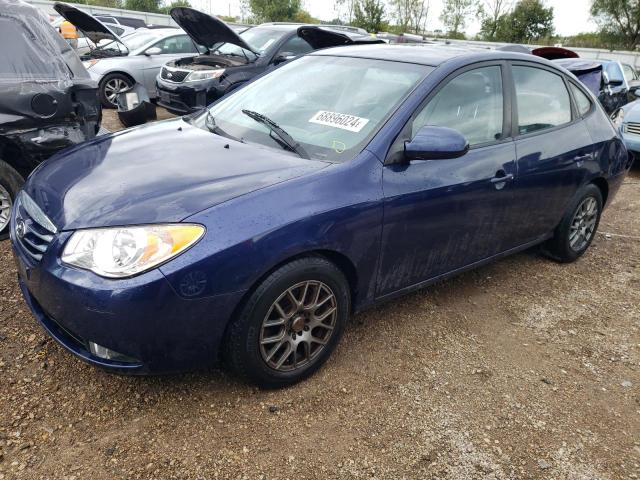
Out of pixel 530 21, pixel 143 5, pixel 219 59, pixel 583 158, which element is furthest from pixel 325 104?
pixel 143 5

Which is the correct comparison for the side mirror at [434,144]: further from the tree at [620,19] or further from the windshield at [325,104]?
the tree at [620,19]

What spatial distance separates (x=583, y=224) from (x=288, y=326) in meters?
3.06

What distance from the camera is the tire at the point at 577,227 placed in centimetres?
405

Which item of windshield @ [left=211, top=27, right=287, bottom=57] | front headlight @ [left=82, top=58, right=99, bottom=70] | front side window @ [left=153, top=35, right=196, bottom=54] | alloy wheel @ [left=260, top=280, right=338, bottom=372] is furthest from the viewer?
front side window @ [left=153, top=35, right=196, bottom=54]

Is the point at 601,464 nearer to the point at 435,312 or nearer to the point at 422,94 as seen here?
the point at 435,312

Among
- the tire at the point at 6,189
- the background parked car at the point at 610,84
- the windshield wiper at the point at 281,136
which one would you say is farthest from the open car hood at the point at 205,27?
the background parked car at the point at 610,84

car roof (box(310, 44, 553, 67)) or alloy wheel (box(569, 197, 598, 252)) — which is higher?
car roof (box(310, 44, 553, 67))

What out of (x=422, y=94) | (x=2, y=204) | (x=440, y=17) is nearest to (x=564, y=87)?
(x=422, y=94)

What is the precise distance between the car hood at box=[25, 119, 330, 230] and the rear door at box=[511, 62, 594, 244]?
162 centimetres

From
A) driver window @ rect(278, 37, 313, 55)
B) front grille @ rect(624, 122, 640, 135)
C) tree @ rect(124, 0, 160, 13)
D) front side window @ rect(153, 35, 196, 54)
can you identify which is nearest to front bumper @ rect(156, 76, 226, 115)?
driver window @ rect(278, 37, 313, 55)

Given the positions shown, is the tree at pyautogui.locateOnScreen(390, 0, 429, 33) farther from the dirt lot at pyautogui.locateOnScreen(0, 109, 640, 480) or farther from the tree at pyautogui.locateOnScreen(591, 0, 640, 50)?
the dirt lot at pyautogui.locateOnScreen(0, 109, 640, 480)

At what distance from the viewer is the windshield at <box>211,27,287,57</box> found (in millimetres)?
8257

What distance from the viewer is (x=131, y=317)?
2.00 m

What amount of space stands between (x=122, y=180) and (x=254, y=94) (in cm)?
128
